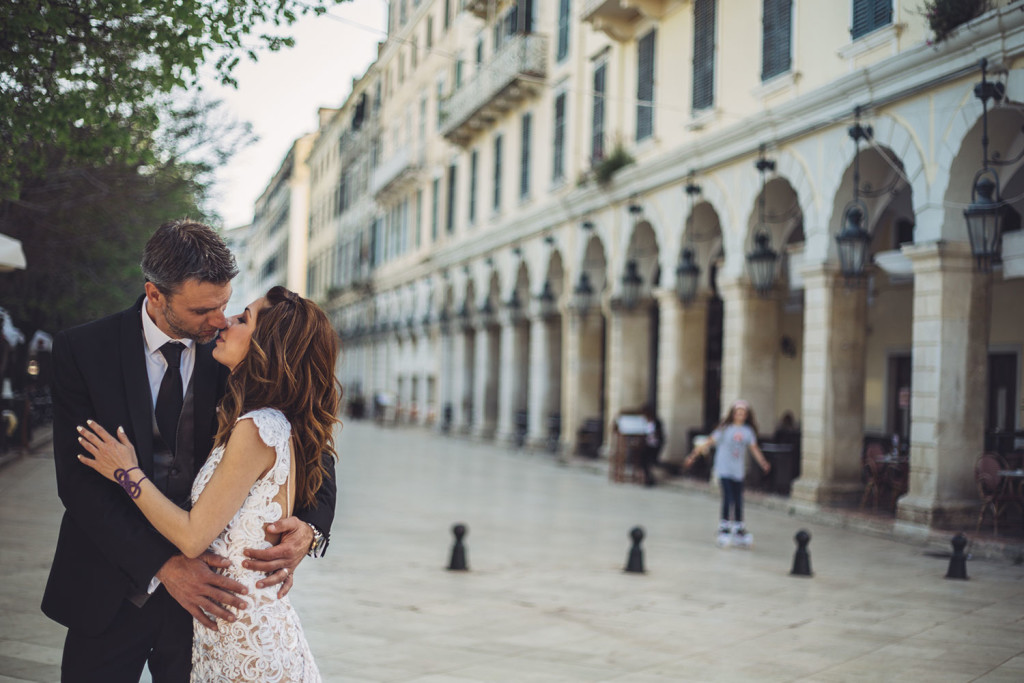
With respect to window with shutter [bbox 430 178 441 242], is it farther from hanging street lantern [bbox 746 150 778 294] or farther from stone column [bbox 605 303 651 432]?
hanging street lantern [bbox 746 150 778 294]

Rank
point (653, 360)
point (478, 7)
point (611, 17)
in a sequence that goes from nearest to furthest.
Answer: point (611, 17)
point (653, 360)
point (478, 7)

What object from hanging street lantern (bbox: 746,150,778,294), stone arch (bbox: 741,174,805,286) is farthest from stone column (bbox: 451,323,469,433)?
hanging street lantern (bbox: 746,150,778,294)

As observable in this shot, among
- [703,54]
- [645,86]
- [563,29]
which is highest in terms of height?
[563,29]

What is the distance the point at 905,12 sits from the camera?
1349 cm

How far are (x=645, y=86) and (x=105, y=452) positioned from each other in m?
19.8

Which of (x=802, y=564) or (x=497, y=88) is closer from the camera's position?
(x=802, y=564)

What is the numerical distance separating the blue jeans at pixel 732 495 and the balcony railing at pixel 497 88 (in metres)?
17.2

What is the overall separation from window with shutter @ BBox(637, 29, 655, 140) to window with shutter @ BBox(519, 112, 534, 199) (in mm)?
7170

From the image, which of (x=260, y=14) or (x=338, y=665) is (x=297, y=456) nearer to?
(x=338, y=665)

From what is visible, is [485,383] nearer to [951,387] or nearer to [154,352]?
[951,387]

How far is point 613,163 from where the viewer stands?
2227cm

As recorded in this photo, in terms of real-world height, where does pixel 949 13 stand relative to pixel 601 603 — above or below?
above

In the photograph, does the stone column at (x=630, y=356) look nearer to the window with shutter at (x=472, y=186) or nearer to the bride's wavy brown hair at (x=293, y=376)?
the window with shutter at (x=472, y=186)

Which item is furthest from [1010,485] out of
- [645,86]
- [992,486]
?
[645,86]
